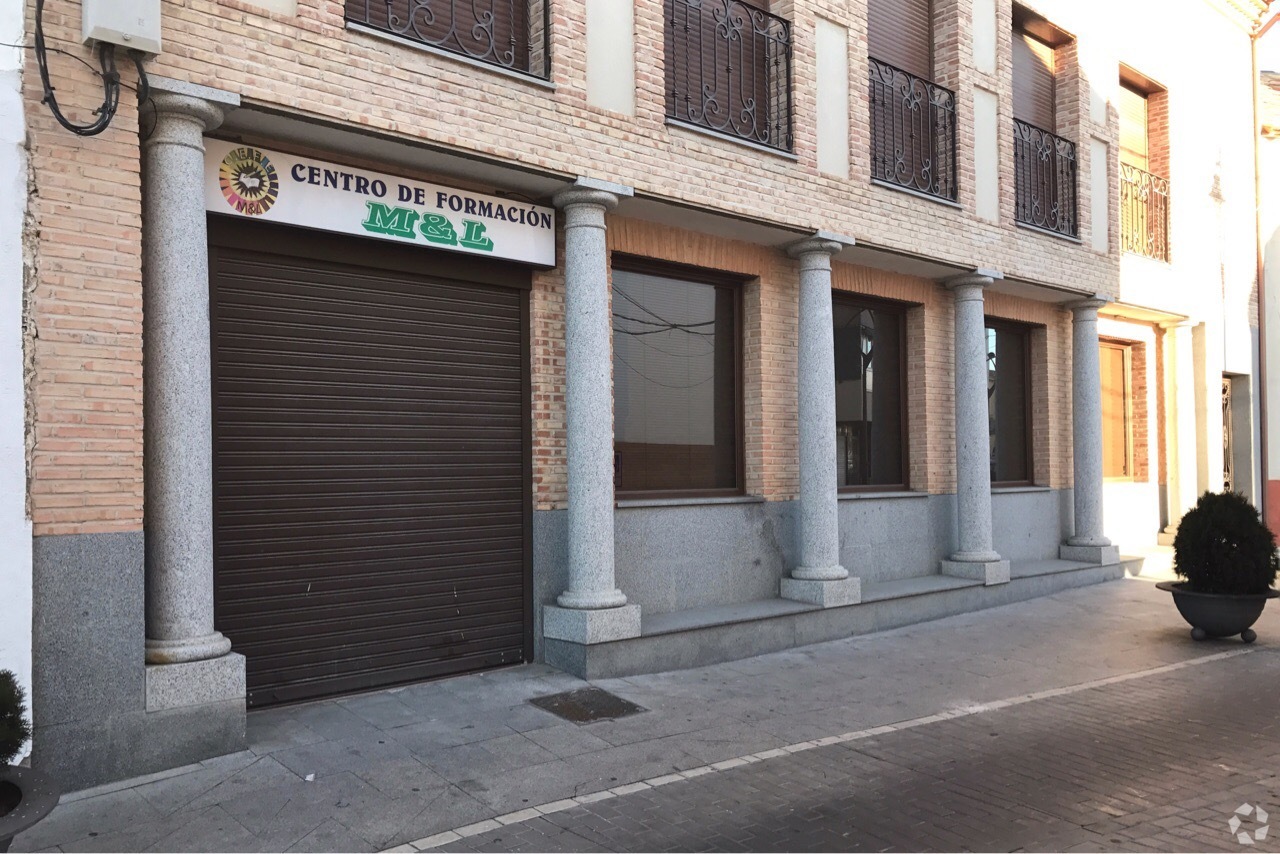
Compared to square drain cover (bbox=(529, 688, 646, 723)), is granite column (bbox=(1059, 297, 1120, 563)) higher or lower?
higher

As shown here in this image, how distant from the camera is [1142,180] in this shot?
50.8 ft

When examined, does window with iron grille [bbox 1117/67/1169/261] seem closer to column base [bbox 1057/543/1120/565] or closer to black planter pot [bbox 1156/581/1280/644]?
column base [bbox 1057/543/1120/565]

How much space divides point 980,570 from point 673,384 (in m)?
4.57

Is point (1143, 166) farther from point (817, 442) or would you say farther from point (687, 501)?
point (687, 501)

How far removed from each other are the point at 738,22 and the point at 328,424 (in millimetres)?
5672

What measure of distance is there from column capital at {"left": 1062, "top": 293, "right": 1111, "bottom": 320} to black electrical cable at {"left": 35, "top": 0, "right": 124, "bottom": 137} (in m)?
12.1

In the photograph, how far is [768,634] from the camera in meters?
9.26

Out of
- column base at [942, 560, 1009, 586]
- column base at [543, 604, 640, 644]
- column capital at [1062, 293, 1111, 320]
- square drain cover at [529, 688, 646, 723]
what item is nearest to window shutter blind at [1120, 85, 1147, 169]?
column capital at [1062, 293, 1111, 320]

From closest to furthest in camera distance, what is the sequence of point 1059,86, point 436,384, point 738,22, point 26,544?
point 26,544, point 436,384, point 738,22, point 1059,86

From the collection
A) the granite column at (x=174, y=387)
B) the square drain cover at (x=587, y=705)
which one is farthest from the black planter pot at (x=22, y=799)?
the square drain cover at (x=587, y=705)

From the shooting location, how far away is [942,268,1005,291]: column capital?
11.9 meters

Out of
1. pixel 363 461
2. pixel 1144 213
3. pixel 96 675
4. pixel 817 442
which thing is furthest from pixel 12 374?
pixel 1144 213

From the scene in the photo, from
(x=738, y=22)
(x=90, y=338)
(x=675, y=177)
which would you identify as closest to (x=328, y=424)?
(x=90, y=338)

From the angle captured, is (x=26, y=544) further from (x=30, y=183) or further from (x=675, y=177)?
(x=675, y=177)
